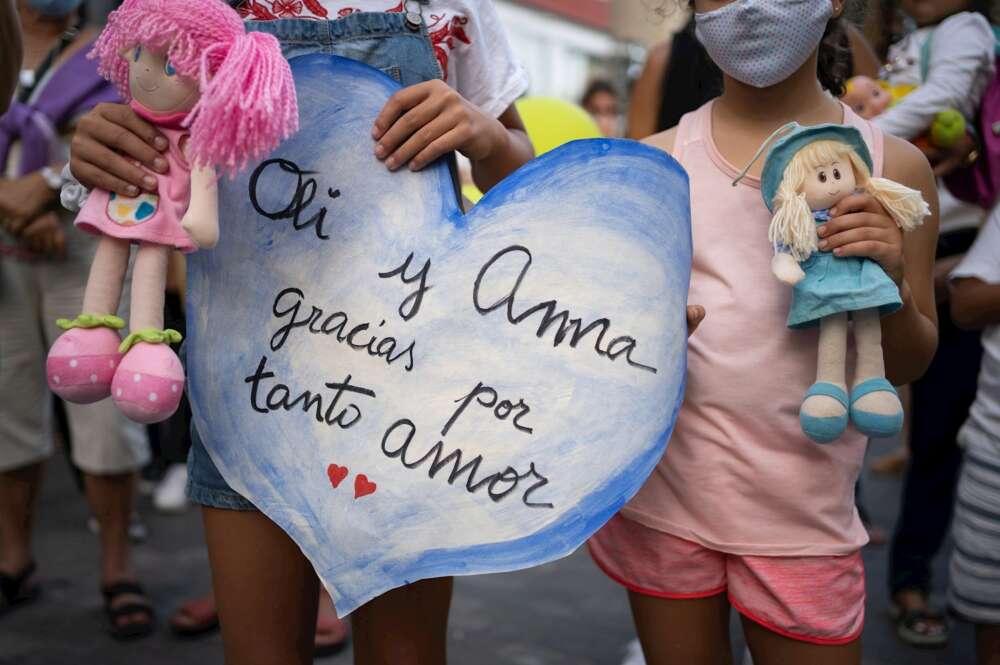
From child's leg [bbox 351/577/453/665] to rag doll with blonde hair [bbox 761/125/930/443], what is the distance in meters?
0.60

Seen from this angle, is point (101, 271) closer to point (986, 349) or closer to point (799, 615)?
point (799, 615)

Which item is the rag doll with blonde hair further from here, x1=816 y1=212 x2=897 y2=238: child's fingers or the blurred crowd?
the blurred crowd

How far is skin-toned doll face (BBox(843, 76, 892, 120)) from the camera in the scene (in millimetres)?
2844

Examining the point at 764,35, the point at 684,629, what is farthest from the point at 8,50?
the point at 684,629

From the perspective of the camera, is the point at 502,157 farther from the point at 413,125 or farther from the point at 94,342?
the point at 94,342

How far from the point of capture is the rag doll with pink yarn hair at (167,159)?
4.28 feet

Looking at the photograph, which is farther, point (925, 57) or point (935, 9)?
point (935, 9)

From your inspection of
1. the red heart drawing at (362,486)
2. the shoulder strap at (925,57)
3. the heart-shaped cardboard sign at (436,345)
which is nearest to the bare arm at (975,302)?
the shoulder strap at (925,57)

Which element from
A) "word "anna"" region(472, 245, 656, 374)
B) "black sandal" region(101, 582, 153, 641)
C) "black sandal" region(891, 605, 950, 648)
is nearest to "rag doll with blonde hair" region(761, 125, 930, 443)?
"word "anna"" region(472, 245, 656, 374)

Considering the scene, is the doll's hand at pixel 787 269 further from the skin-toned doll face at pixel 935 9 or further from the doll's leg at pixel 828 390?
the skin-toned doll face at pixel 935 9

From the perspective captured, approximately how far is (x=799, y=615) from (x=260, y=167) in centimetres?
99

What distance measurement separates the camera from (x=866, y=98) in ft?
9.42

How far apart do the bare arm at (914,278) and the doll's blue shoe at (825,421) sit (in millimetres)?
157

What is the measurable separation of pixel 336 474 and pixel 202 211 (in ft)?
1.27
